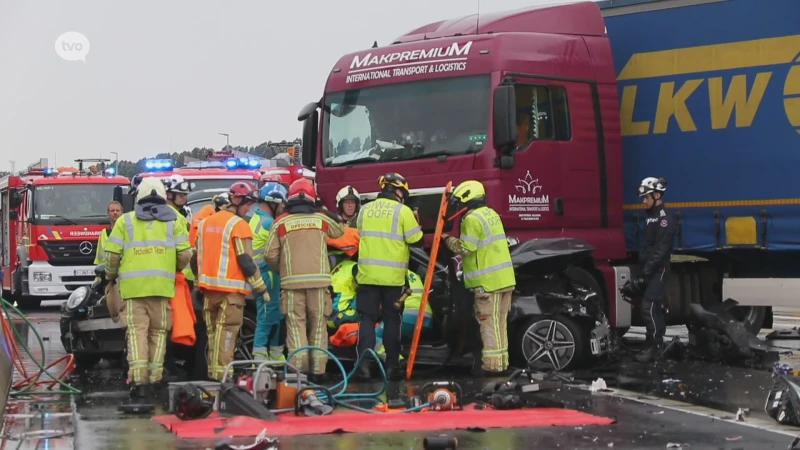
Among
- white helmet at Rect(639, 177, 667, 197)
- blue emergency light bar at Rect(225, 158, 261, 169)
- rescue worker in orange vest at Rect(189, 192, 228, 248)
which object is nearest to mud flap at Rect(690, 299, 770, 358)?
white helmet at Rect(639, 177, 667, 197)

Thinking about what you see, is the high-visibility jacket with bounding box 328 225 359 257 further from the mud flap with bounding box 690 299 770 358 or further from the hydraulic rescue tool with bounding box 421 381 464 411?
the mud flap with bounding box 690 299 770 358

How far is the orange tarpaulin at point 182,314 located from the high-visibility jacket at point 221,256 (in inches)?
8.3

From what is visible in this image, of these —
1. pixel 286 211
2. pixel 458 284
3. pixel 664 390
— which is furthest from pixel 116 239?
pixel 664 390

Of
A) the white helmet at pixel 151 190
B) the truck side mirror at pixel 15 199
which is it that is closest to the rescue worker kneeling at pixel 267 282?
the white helmet at pixel 151 190

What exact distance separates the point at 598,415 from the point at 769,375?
10.8ft

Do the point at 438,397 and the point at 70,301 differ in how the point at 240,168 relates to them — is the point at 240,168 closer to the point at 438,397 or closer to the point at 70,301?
the point at 70,301

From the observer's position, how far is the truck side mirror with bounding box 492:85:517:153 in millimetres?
12086

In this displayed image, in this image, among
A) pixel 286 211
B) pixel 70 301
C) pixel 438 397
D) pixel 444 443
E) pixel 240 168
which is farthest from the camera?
pixel 240 168

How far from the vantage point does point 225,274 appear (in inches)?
428

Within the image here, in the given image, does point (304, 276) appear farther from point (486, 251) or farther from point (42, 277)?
point (42, 277)

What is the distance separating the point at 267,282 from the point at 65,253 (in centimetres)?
1168

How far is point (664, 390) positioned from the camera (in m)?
10.8

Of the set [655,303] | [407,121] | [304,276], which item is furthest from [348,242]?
[655,303]

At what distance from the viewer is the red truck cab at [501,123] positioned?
41.0 feet
